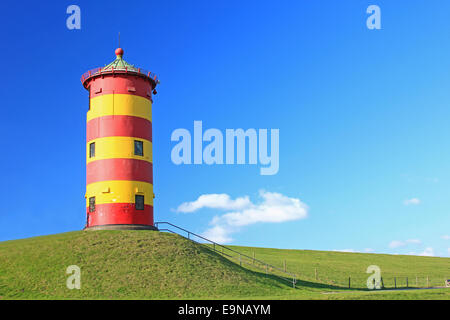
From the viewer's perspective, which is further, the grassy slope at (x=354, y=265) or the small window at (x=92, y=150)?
the grassy slope at (x=354, y=265)

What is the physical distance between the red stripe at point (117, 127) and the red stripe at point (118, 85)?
7.04ft

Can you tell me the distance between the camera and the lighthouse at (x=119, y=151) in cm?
3859

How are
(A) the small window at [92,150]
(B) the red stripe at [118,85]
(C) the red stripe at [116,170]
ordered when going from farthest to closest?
(B) the red stripe at [118,85] → (A) the small window at [92,150] → (C) the red stripe at [116,170]

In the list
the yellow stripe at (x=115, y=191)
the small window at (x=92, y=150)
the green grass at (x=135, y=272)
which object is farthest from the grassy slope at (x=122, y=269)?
the small window at (x=92, y=150)

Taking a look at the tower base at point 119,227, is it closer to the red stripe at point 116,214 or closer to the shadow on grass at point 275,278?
the red stripe at point 116,214

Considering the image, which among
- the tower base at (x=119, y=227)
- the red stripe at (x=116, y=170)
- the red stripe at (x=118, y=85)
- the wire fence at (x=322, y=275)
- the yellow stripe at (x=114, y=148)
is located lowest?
the wire fence at (x=322, y=275)

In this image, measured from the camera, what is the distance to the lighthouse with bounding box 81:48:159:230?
3859 cm

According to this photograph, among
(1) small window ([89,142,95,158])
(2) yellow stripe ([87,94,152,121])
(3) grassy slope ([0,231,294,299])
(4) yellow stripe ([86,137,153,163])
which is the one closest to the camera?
(3) grassy slope ([0,231,294,299])

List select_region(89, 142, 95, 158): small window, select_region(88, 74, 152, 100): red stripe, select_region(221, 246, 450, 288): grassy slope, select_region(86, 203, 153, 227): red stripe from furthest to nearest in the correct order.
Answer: select_region(221, 246, 450, 288): grassy slope, select_region(88, 74, 152, 100): red stripe, select_region(89, 142, 95, 158): small window, select_region(86, 203, 153, 227): red stripe

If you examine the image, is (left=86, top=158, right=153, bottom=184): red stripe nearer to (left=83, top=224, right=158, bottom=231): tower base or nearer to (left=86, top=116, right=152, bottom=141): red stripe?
(left=86, top=116, right=152, bottom=141): red stripe

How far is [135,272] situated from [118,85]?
1561 cm

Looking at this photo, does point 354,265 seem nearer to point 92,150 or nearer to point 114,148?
point 114,148

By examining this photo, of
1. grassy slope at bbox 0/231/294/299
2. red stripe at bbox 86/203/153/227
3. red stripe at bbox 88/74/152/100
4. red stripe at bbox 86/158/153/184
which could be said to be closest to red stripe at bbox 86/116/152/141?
red stripe at bbox 86/158/153/184
